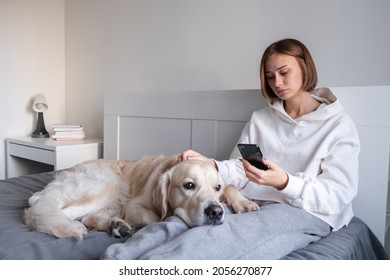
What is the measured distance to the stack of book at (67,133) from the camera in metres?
2.77

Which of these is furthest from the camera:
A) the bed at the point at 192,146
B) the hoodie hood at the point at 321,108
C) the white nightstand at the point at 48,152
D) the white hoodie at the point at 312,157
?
the white nightstand at the point at 48,152

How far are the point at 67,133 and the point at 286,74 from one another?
2.15 meters

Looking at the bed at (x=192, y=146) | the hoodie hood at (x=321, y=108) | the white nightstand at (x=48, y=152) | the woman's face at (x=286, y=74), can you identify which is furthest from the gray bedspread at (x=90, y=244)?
the white nightstand at (x=48, y=152)

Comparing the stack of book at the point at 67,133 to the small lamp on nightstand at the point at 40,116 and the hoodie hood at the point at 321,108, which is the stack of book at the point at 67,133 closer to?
the small lamp on nightstand at the point at 40,116

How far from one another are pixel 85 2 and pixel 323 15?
227cm

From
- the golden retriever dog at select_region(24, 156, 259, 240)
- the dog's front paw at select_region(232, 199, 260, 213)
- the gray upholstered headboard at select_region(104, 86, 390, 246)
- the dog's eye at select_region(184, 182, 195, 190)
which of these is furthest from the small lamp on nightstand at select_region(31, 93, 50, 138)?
the dog's front paw at select_region(232, 199, 260, 213)

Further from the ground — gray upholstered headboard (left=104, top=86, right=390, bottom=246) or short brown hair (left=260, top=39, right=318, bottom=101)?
short brown hair (left=260, top=39, right=318, bottom=101)

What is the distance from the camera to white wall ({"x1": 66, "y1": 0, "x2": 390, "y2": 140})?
1.66 meters

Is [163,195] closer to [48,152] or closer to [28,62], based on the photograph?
[48,152]

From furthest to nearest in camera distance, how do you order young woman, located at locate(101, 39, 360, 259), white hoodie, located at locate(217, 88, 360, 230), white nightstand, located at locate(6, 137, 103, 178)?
1. white nightstand, located at locate(6, 137, 103, 178)
2. white hoodie, located at locate(217, 88, 360, 230)
3. young woman, located at locate(101, 39, 360, 259)

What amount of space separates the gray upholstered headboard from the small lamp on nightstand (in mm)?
807

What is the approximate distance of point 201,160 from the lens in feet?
4.23

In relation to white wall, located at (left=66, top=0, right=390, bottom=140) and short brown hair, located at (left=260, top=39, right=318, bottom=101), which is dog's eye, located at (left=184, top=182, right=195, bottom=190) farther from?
white wall, located at (left=66, top=0, right=390, bottom=140)

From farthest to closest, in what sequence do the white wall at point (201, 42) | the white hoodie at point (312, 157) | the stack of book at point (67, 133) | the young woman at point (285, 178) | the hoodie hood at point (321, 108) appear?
1. the stack of book at point (67, 133)
2. the white wall at point (201, 42)
3. the hoodie hood at point (321, 108)
4. the white hoodie at point (312, 157)
5. the young woman at point (285, 178)
